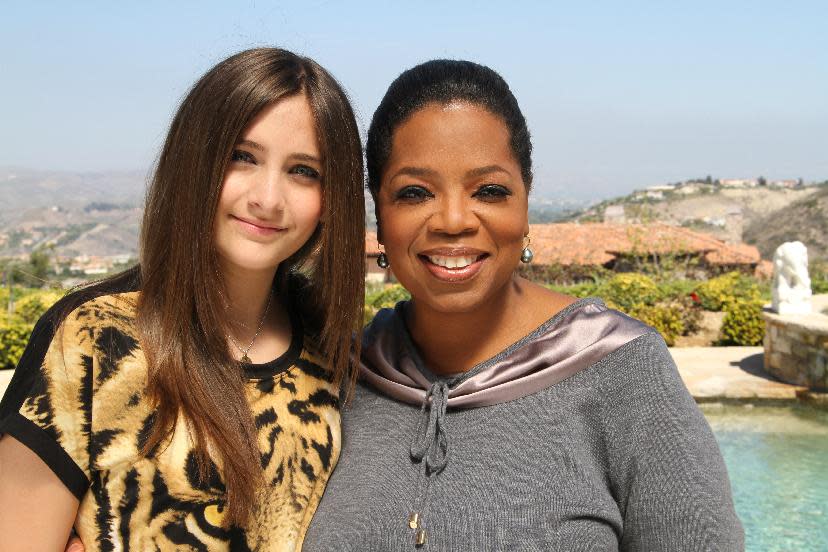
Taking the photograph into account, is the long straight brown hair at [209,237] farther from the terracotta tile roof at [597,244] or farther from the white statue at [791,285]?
the terracotta tile roof at [597,244]

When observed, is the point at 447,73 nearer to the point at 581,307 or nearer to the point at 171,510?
the point at 581,307

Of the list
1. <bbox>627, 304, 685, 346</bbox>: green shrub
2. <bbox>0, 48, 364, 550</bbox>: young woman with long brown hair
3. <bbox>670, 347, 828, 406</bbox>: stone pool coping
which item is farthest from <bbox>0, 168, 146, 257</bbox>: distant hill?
<bbox>0, 48, 364, 550</bbox>: young woman with long brown hair

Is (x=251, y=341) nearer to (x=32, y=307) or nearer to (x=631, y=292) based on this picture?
(x=631, y=292)

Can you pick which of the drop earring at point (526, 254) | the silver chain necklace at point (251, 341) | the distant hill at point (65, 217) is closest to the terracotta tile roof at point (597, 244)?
the drop earring at point (526, 254)

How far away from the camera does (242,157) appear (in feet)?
6.52

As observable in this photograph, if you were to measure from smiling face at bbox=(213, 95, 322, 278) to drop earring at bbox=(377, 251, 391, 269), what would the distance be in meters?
0.27

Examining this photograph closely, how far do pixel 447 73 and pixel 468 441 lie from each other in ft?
3.07

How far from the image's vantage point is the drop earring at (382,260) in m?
2.23

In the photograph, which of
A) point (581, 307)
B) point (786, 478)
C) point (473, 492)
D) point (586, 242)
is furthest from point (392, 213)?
point (586, 242)

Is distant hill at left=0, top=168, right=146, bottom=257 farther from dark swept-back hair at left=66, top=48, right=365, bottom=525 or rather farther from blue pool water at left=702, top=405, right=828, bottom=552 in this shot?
dark swept-back hair at left=66, top=48, right=365, bottom=525

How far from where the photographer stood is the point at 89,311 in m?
1.81

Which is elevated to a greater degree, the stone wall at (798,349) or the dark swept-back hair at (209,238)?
the dark swept-back hair at (209,238)

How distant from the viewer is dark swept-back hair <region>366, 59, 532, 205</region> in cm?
203

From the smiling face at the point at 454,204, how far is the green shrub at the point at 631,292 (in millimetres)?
10598
